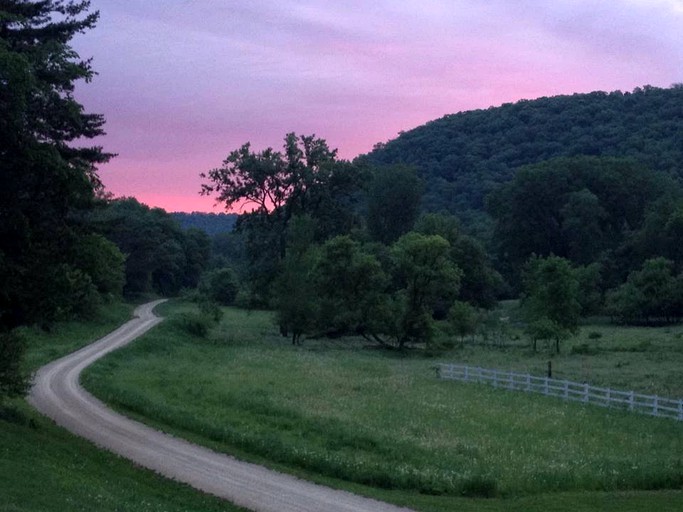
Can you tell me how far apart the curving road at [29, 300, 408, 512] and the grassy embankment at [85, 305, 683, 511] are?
762 millimetres

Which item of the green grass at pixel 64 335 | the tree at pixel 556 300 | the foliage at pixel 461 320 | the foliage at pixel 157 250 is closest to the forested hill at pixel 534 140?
the foliage at pixel 157 250

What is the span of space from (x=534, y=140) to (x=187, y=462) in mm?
165738

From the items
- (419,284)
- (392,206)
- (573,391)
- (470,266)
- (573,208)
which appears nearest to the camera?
(573,391)

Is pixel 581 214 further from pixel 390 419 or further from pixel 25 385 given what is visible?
pixel 25 385

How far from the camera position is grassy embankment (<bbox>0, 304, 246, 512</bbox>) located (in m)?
13.6

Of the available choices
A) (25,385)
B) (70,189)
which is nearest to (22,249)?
(70,189)

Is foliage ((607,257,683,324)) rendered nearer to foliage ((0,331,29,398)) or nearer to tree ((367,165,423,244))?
tree ((367,165,423,244))

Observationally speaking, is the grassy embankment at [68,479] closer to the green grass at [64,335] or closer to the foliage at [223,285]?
the green grass at [64,335]

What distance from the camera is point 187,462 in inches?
819

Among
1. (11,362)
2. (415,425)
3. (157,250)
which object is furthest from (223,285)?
(11,362)

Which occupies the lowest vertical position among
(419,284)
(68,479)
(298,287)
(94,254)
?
(68,479)

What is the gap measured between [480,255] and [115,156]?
68.2 m

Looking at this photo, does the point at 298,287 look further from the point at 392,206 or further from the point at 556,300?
the point at 392,206

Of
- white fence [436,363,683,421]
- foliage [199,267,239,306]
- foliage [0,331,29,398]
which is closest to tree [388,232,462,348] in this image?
white fence [436,363,683,421]
